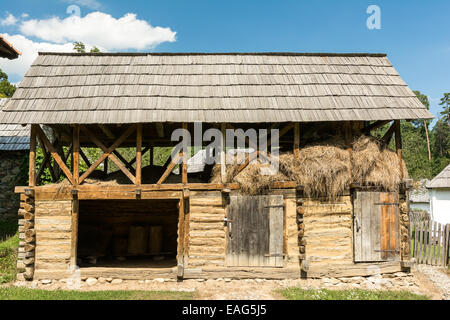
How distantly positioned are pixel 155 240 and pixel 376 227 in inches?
286

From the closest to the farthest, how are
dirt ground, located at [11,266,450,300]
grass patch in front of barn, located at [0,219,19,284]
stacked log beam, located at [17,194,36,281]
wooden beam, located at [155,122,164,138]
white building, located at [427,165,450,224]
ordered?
dirt ground, located at [11,266,450,300]
stacked log beam, located at [17,194,36,281]
grass patch in front of barn, located at [0,219,19,284]
wooden beam, located at [155,122,164,138]
white building, located at [427,165,450,224]

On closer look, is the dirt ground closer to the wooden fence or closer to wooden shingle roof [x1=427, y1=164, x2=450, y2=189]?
the wooden fence

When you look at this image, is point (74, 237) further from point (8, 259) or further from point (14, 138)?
point (14, 138)

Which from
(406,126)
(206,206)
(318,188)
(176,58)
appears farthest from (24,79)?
(406,126)

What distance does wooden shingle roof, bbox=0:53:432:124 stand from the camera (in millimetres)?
9078

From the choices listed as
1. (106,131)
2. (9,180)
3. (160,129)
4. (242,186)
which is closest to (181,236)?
(242,186)

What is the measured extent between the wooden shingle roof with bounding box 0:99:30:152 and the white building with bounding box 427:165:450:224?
2006 cm

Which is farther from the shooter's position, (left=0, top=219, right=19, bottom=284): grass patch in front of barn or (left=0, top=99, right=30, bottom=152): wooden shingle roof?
(left=0, top=99, right=30, bottom=152): wooden shingle roof

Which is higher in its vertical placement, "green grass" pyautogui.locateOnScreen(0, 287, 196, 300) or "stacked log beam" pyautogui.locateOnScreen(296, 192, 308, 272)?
"stacked log beam" pyautogui.locateOnScreen(296, 192, 308, 272)

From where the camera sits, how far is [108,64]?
1051 cm

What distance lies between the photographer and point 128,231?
12359 millimetres

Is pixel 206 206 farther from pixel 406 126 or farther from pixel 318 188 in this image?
pixel 406 126

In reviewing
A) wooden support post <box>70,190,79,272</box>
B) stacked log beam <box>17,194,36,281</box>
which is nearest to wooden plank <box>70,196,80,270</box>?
wooden support post <box>70,190,79,272</box>
